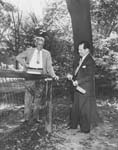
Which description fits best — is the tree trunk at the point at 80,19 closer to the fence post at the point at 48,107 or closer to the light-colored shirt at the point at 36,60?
the fence post at the point at 48,107

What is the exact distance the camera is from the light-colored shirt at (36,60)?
3.75 meters

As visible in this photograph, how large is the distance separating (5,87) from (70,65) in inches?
251

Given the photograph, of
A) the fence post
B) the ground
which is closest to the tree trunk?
the fence post

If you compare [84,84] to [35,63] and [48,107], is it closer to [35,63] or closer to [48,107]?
[48,107]

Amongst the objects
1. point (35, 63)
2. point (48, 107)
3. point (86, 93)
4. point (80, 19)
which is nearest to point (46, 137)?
point (48, 107)

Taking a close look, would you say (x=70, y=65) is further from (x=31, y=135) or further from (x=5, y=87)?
(x=5, y=87)

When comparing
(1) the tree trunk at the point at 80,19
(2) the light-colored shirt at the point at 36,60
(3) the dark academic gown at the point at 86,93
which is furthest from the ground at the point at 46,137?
(1) the tree trunk at the point at 80,19

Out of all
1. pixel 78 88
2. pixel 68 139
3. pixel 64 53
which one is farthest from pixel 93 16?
pixel 68 139

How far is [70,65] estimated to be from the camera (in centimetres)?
893

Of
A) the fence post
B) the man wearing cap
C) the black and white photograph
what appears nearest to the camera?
the black and white photograph

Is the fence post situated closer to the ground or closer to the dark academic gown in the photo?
the ground

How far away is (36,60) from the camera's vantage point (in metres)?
3.78

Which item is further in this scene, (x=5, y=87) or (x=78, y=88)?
(x=78, y=88)

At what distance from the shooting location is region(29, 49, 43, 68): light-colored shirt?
3.75 meters
